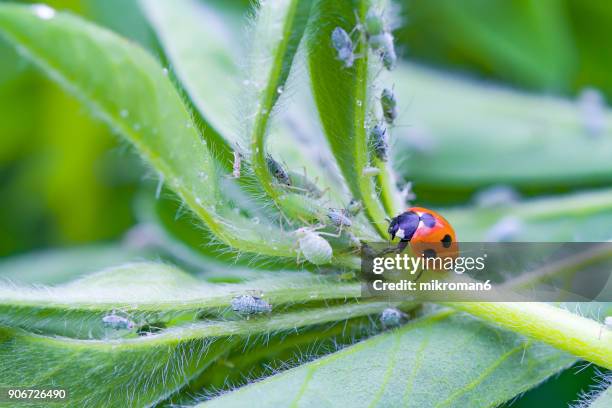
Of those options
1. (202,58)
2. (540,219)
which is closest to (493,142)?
(540,219)

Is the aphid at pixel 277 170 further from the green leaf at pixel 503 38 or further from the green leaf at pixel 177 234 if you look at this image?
the green leaf at pixel 503 38

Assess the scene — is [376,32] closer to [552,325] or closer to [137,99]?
[137,99]

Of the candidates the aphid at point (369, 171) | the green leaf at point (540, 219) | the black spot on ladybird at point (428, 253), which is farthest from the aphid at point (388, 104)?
the green leaf at point (540, 219)

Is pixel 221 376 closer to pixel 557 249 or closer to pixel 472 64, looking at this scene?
pixel 557 249

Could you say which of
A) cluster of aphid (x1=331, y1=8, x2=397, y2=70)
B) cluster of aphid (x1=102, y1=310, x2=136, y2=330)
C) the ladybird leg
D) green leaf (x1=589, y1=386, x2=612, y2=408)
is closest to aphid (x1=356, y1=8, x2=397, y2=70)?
cluster of aphid (x1=331, y1=8, x2=397, y2=70)

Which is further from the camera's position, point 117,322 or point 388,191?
point 388,191

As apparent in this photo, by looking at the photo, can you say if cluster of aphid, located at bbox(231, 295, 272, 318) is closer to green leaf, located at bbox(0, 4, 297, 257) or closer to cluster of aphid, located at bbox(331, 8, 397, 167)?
green leaf, located at bbox(0, 4, 297, 257)

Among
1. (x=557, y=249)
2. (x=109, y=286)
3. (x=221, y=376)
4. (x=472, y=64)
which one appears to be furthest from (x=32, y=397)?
(x=472, y=64)
